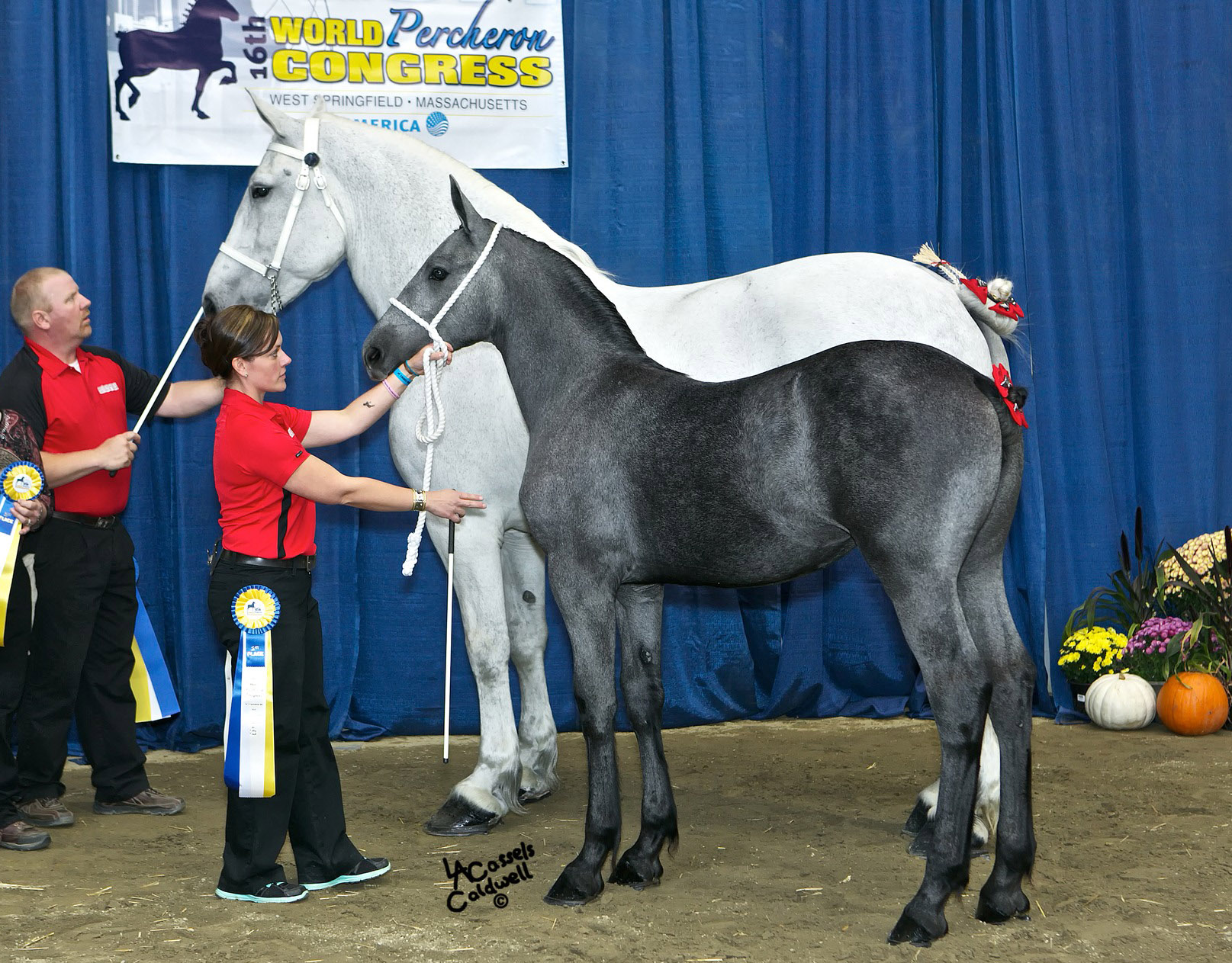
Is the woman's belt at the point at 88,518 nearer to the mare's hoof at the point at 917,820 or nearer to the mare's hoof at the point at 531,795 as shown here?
the mare's hoof at the point at 531,795

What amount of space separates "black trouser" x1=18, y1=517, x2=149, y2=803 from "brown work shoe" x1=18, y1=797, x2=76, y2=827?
4 centimetres

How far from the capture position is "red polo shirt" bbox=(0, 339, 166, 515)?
3.83 m

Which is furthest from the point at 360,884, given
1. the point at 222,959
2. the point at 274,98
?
the point at 274,98

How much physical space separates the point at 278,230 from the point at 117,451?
3.51 ft

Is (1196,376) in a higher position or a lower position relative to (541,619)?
higher

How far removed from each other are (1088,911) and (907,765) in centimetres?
172

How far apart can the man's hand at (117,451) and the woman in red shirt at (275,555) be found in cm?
60

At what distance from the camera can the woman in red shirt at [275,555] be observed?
300 centimetres

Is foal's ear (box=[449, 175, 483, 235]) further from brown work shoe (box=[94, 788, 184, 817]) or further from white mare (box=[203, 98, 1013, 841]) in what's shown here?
brown work shoe (box=[94, 788, 184, 817])

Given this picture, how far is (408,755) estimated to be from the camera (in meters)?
5.03

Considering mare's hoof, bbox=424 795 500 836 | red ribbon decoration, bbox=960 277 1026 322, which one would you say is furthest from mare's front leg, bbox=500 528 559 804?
red ribbon decoration, bbox=960 277 1026 322

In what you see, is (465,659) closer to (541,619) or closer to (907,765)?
(541,619)

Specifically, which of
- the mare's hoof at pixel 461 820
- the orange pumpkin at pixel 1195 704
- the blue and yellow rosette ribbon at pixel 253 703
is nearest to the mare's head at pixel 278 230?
the blue and yellow rosette ribbon at pixel 253 703
